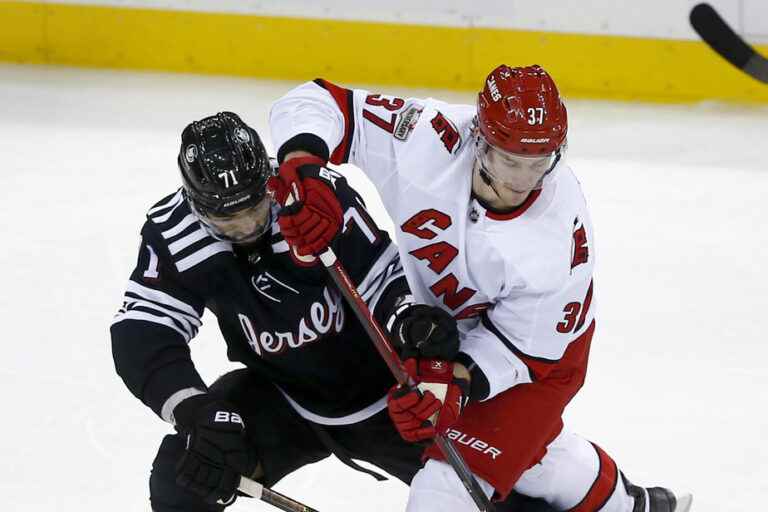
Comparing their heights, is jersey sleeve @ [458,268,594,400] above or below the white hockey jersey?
below

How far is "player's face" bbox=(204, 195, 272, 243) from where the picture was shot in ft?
8.17

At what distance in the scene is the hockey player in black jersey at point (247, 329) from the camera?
2.51 m

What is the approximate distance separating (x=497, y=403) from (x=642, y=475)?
778 millimetres

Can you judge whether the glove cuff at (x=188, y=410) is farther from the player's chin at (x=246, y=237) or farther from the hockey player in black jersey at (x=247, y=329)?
the player's chin at (x=246, y=237)

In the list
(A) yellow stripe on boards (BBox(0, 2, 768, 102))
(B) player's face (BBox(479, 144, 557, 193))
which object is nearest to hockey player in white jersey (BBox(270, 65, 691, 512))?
(B) player's face (BBox(479, 144, 557, 193))

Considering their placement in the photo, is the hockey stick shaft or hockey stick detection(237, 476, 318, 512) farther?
hockey stick detection(237, 476, 318, 512)

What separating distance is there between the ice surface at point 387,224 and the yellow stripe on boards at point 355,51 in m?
0.11

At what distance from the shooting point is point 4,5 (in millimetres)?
6312

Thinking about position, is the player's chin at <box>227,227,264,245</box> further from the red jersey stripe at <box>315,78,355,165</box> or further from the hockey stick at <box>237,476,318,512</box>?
the hockey stick at <box>237,476,318,512</box>

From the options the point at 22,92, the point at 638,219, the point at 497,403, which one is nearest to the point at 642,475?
the point at 497,403

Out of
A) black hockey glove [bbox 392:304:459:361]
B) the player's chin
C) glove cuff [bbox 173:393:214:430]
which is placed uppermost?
the player's chin

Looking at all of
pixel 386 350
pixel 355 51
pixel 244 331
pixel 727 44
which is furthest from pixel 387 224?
pixel 386 350

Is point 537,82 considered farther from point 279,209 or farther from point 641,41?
point 641,41

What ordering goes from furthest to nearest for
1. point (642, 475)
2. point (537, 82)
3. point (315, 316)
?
point (642, 475) < point (315, 316) < point (537, 82)
